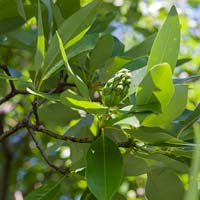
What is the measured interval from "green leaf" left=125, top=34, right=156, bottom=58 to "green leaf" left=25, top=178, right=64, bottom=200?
242 mm

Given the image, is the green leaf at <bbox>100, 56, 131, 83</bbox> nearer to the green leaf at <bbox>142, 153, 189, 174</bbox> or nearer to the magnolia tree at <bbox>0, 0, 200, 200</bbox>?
the magnolia tree at <bbox>0, 0, 200, 200</bbox>

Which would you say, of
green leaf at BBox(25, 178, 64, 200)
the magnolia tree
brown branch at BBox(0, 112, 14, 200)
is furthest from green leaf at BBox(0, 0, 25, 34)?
brown branch at BBox(0, 112, 14, 200)

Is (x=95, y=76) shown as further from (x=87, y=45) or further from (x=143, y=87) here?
(x=143, y=87)

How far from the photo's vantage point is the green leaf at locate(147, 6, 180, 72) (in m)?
0.61

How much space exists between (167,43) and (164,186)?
226 mm

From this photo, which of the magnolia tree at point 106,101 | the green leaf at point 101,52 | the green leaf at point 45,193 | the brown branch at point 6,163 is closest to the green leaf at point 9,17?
the magnolia tree at point 106,101

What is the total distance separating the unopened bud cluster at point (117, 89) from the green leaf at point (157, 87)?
0.08 ft

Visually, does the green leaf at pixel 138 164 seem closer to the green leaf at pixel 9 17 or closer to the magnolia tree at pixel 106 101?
the magnolia tree at pixel 106 101

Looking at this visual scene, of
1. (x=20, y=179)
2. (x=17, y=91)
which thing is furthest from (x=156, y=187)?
(x=20, y=179)

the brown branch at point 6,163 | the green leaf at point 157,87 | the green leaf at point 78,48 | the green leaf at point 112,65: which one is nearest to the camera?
the green leaf at point 157,87

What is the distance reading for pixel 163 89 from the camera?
0.59 meters

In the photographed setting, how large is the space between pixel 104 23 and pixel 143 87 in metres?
0.38

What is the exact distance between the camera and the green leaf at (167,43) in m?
0.61

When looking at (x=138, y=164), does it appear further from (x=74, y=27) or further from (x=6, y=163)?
(x=6, y=163)
